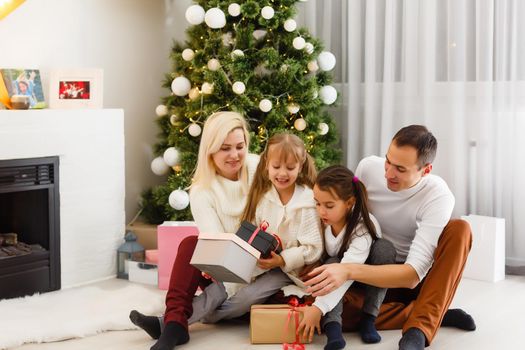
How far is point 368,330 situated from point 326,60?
66.3 inches

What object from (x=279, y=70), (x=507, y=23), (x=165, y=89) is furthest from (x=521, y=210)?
(x=165, y=89)

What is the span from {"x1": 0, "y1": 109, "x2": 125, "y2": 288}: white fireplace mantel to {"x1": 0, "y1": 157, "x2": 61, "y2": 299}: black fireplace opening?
0.04 meters

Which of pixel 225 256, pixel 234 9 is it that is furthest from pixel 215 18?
pixel 225 256

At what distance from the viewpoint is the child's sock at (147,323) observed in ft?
8.73

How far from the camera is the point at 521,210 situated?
12.1 ft

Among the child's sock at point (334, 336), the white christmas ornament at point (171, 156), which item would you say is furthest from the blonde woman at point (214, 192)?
the white christmas ornament at point (171, 156)

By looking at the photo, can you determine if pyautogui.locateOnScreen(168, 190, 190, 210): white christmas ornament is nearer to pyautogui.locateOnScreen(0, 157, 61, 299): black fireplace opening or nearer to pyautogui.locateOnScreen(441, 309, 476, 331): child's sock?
pyautogui.locateOnScreen(0, 157, 61, 299): black fireplace opening

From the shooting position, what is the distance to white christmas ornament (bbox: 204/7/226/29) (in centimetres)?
377

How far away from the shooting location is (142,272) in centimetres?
359

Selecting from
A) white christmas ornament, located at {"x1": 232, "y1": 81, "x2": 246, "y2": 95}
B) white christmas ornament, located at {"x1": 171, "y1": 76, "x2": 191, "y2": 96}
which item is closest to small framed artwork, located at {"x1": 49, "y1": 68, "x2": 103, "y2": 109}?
white christmas ornament, located at {"x1": 171, "y1": 76, "x2": 191, "y2": 96}

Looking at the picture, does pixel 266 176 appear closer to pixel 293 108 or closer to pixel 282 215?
pixel 282 215

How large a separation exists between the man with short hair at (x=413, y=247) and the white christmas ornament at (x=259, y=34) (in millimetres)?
1423

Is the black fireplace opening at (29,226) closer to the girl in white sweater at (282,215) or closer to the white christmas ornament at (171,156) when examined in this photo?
the white christmas ornament at (171,156)

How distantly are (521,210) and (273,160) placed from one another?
1550mm
